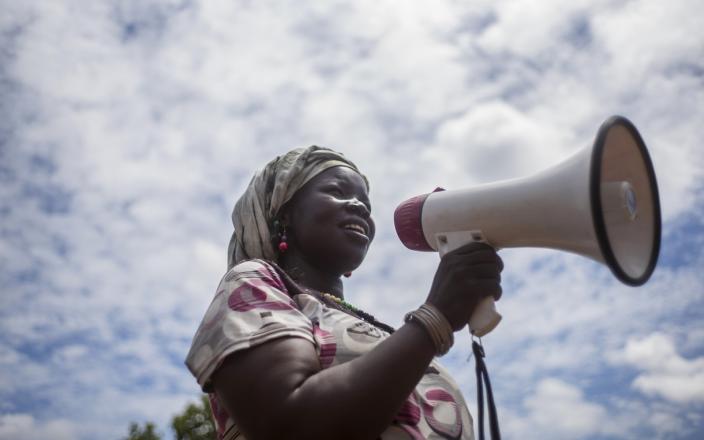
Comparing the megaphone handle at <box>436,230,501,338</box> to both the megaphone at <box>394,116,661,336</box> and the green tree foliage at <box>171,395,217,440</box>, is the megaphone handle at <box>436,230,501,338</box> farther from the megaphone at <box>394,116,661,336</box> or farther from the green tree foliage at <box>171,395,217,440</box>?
the green tree foliage at <box>171,395,217,440</box>

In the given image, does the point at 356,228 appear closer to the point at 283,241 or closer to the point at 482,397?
the point at 283,241

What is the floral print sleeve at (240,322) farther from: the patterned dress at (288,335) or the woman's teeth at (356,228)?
the woman's teeth at (356,228)

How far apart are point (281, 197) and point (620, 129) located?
1.61 meters

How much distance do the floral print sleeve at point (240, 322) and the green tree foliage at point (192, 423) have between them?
54.4ft

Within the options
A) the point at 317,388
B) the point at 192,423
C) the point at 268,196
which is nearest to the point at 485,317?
the point at 317,388

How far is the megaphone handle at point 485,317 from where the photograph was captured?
190 centimetres

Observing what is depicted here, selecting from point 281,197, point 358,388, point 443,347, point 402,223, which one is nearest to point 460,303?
point 443,347

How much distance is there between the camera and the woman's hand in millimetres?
1855

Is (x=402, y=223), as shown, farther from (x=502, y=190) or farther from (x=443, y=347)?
(x=443, y=347)

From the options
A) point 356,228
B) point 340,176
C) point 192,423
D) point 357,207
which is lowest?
point 356,228

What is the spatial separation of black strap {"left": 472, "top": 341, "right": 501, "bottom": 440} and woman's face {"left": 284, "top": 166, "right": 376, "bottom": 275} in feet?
2.92

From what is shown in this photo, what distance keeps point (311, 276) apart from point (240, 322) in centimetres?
101

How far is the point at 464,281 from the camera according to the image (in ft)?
6.26

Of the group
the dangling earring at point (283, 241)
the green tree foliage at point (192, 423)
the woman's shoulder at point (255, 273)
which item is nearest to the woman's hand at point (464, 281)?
the woman's shoulder at point (255, 273)
